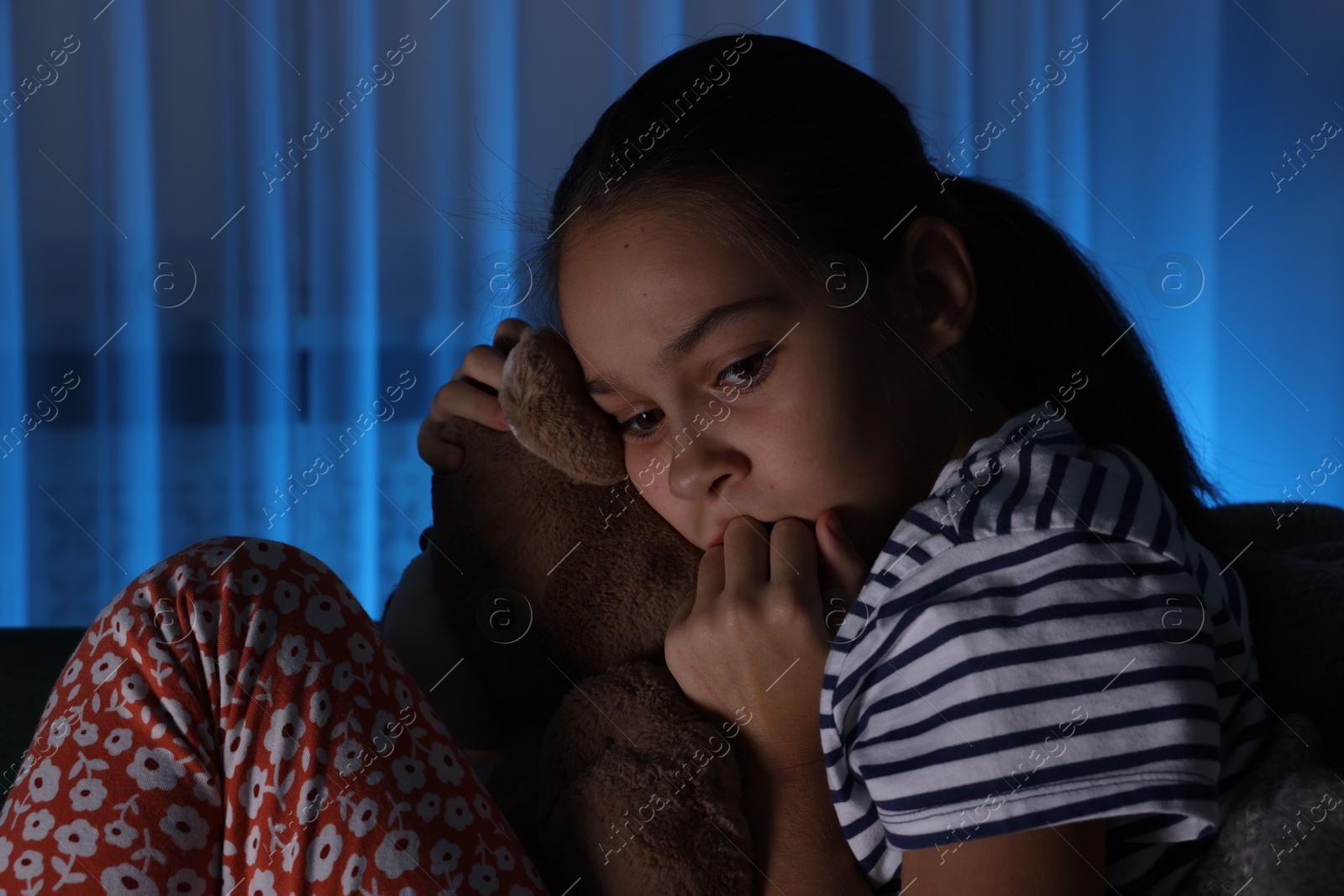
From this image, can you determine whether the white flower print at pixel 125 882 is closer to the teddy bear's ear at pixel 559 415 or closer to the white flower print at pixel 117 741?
the white flower print at pixel 117 741

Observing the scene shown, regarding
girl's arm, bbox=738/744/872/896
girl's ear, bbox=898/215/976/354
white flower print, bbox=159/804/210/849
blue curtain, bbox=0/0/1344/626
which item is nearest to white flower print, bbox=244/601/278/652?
white flower print, bbox=159/804/210/849

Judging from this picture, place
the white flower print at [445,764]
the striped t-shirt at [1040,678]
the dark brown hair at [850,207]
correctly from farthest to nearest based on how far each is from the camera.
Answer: the dark brown hair at [850,207] < the white flower print at [445,764] < the striped t-shirt at [1040,678]

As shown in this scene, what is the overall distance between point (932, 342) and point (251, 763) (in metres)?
0.57

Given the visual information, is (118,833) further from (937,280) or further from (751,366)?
(937,280)

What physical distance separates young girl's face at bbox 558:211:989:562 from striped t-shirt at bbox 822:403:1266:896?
0.08 m

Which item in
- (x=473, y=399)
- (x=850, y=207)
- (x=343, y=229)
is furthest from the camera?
(x=343, y=229)

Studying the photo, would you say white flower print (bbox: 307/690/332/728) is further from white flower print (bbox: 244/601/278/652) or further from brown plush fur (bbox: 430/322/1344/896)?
brown plush fur (bbox: 430/322/1344/896)

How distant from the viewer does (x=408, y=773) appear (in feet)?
1.88

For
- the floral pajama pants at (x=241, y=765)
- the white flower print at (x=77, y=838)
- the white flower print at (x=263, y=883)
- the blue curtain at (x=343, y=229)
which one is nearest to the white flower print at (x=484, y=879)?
the floral pajama pants at (x=241, y=765)

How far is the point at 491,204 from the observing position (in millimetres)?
2189

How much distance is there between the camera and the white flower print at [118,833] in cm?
53

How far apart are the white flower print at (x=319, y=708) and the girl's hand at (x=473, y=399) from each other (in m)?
0.34

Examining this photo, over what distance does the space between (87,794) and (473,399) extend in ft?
1.51

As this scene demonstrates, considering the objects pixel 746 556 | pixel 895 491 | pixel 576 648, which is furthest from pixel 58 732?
pixel 895 491
